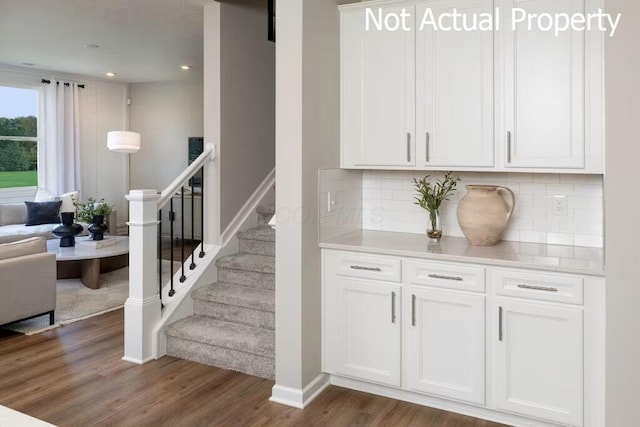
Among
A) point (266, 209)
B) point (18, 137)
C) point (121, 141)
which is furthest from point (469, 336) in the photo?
point (18, 137)

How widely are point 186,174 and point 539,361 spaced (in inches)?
109

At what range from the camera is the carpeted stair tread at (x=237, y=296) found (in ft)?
12.6

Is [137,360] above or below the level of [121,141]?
below

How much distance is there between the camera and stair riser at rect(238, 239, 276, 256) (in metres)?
4.39

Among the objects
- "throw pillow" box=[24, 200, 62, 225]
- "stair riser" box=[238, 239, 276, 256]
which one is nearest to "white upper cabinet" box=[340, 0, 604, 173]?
"stair riser" box=[238, 239, 276, 256]

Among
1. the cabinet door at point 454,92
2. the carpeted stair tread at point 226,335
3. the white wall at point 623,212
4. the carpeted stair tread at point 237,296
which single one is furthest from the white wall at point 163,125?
the white wall at point 623,212

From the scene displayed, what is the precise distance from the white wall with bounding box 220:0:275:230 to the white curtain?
16.4 feet

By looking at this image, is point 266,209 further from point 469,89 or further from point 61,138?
point 61,138

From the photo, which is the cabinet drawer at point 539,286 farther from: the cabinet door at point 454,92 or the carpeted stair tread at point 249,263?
the carpeted stair tread at point 249,263

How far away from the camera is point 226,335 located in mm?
3686

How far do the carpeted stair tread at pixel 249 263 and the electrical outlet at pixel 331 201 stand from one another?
2.94 feet

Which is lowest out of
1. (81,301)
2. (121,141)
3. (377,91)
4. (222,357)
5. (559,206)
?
(222,357)

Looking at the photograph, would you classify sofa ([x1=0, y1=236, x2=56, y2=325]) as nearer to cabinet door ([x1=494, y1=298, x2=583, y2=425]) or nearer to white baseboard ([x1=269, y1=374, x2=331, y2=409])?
white baseboard ([x1=269, y1=374, x2=331, y2=409])

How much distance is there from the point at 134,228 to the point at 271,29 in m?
1.94
